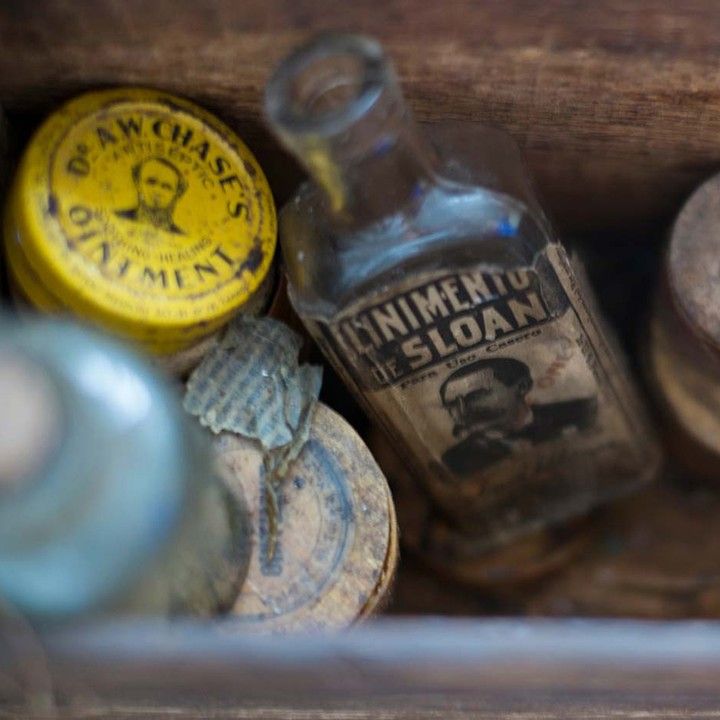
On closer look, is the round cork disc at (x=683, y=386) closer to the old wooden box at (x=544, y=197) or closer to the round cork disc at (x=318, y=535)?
the old wooden box at (x=544, y=197)

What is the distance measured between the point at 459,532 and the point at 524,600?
3.8 inches

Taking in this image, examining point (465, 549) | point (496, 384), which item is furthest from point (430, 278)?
point (465, 549)

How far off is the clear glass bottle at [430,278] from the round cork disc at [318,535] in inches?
2.6

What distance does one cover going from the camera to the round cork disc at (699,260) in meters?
0.72

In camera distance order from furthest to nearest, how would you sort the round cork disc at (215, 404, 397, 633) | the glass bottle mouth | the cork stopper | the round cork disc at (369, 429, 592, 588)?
the round cork disc at (369, 429, 592, 588) → the round cork disc at (215, 404, 397, 633) → the glass bottle mouth → the cork stopper

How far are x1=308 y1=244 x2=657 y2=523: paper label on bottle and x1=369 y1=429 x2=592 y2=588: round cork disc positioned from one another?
0.14ft

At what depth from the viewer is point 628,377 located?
0.83 meters

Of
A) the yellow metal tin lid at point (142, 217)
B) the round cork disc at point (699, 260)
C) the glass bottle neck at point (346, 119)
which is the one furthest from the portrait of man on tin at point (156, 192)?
the round cork disc at point (699, 260)

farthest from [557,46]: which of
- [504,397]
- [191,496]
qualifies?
[191,496]

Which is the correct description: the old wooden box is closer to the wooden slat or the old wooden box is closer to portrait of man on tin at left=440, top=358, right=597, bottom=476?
the wooden slat

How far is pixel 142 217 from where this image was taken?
25.4 inches

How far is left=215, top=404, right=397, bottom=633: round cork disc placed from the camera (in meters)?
0.63

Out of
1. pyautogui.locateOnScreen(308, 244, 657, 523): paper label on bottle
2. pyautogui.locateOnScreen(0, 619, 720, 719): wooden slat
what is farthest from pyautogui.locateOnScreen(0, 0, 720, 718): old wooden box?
pyautogui.locateOnScreen(308, 244, 657, 523): paper label on bottle

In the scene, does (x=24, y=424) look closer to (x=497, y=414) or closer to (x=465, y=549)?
(x=497, y=414)
